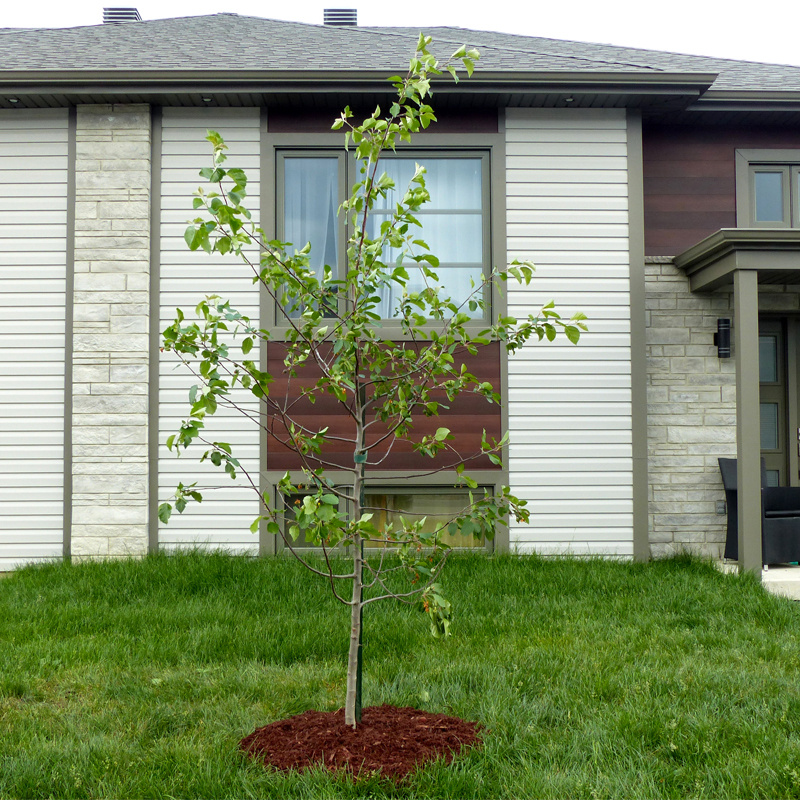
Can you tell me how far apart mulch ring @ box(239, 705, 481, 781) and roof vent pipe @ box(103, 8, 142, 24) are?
1094 cm

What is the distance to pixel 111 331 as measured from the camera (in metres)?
7.04

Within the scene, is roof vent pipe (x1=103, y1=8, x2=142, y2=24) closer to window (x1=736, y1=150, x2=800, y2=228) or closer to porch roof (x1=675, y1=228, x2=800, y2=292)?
window (x1=736, y1=150, x2=800, y2=228)

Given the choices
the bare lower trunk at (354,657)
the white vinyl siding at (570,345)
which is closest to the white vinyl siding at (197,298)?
the white vinyl siding at (570,345)

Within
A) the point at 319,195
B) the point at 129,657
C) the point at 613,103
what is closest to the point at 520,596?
the point at 129,657

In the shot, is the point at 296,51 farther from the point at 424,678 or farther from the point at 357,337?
the point at 424,678

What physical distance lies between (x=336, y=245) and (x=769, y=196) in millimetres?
4224

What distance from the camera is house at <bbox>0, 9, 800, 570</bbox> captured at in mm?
6953

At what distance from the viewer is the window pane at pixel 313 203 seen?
729 centimetres

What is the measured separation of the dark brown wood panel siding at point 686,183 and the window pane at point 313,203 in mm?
3008

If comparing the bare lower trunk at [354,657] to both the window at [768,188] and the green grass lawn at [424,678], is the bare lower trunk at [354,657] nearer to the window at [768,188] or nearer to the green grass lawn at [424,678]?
the green grass lawn at [424,678]

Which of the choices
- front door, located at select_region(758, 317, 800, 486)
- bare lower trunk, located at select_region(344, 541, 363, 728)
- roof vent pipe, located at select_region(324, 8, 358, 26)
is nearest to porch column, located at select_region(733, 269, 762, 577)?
front door, located at select_region(758, 317, 800, 486)

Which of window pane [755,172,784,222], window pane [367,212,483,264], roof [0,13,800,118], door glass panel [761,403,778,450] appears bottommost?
door glass panel [761,403,778,450]

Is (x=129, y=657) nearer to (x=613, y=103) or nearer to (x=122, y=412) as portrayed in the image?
(x=122, y=412)

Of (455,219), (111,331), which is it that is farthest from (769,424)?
(111,331)
